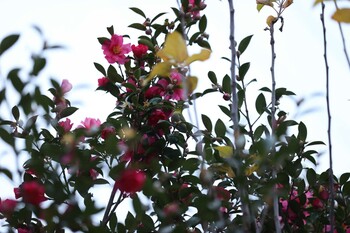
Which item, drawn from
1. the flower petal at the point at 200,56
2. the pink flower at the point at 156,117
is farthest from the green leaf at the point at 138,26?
the flower petal at the point at 200,56

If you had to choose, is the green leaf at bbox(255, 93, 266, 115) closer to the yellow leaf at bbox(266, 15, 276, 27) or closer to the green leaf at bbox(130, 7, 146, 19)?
the yellow leaf at bbox(266, 15, 276, 27)

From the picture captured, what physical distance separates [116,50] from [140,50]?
72 mm

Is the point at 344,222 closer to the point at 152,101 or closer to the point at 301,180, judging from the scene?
the point at 301,180

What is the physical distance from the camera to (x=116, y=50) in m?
1.79

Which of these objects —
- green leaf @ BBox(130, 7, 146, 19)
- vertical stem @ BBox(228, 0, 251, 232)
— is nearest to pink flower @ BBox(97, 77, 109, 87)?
green leaf @ BBox(130, 7, 146, 19)

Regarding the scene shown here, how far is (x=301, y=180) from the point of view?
5.37ft

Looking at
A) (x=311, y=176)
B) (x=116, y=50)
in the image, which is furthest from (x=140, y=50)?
(x=311, y=176)

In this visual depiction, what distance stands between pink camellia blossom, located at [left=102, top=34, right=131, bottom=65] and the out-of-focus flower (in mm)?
970

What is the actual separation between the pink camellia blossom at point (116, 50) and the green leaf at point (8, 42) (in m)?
0.86

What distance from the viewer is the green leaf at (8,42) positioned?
0.91 m

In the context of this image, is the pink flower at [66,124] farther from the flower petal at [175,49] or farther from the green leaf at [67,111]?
the flower petal at [175,49]

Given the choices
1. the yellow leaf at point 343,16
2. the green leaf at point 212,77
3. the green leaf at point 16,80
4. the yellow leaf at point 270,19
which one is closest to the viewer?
the yellow leaf at point 343,16

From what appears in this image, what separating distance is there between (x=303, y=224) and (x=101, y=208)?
0.92 m

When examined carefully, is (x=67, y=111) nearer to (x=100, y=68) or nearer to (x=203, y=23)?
(x=100, y=68)
